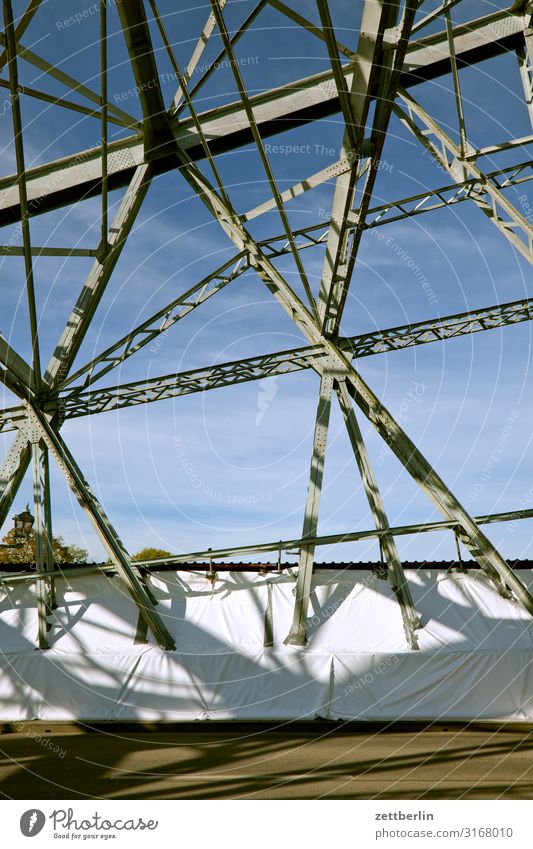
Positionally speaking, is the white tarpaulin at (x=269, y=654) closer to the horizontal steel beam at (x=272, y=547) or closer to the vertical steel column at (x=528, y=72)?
the horizontal steel beam at (x=272, y=547)

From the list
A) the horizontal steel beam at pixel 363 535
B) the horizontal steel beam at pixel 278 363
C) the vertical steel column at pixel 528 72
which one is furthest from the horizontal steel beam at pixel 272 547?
the vertical steel column at pixel 528 72

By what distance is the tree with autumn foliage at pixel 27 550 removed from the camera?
43.1 feet

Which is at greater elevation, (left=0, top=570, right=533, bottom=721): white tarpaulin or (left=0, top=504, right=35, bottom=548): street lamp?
(left=0, top=504, right=35, bottom=548): street lamp

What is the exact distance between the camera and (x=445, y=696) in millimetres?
10141

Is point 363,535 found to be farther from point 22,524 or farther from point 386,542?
point 22,524

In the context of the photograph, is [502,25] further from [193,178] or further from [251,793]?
[251,793]

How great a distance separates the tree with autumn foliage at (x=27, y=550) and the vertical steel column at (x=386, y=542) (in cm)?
646

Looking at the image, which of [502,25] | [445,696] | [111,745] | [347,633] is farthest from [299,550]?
[502,25]

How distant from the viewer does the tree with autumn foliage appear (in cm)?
1314

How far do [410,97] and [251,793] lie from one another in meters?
10.5

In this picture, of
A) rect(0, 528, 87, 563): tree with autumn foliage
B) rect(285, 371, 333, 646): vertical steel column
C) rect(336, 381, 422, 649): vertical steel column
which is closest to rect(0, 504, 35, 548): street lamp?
rect(0, 528, 87, 563): tree with autumn foliage

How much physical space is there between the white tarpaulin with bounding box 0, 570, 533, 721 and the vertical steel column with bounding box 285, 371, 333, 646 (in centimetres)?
32

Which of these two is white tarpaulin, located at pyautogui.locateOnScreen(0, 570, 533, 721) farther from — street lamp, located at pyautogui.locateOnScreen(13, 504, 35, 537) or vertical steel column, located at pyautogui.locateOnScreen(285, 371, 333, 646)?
street lamp, located at pyautogui.locateOnScreen(13, 504, 35, 537)

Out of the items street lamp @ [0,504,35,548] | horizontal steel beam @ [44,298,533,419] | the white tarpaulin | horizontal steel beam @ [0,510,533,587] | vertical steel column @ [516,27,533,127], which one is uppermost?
vertical steel column @ [516,27,533,127]
